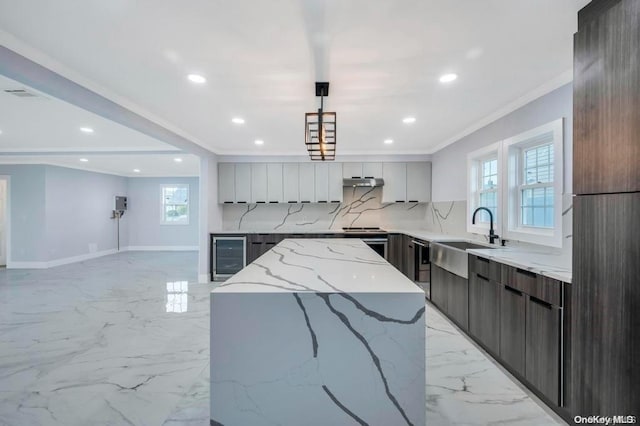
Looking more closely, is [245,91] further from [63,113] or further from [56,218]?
[56,218]

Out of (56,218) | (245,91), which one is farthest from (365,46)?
(56,218)

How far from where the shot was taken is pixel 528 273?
6.82ft

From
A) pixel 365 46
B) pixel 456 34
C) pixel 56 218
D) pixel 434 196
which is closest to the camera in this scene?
pixel 456 34

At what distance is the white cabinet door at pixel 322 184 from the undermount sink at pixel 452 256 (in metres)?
2.40

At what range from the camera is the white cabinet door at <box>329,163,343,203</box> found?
5633 millimetres

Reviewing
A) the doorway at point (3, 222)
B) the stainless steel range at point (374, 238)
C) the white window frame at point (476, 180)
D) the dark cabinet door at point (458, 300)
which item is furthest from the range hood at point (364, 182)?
the doorway at point (3, 222)

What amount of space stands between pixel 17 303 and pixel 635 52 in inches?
257

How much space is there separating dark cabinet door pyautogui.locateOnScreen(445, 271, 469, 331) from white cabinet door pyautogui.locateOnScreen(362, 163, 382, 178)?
2.69 meters

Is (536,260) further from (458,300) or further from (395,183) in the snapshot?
(395,183)

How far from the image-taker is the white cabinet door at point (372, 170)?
5660 mm

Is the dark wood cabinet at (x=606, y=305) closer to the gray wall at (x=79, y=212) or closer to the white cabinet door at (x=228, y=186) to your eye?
the white cabinet door at (x=228, y=186)

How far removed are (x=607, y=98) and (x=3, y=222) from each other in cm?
1035

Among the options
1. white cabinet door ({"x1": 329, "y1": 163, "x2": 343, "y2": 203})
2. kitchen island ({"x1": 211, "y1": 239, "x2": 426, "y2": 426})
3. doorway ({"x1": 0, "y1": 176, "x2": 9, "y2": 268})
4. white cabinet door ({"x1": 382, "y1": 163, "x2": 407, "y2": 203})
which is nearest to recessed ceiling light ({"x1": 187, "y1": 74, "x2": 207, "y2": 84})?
kitchen island ({"x1": 211, "y1": 239, "x2": 426, "y2": 426})

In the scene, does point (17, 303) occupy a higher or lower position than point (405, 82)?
lower
